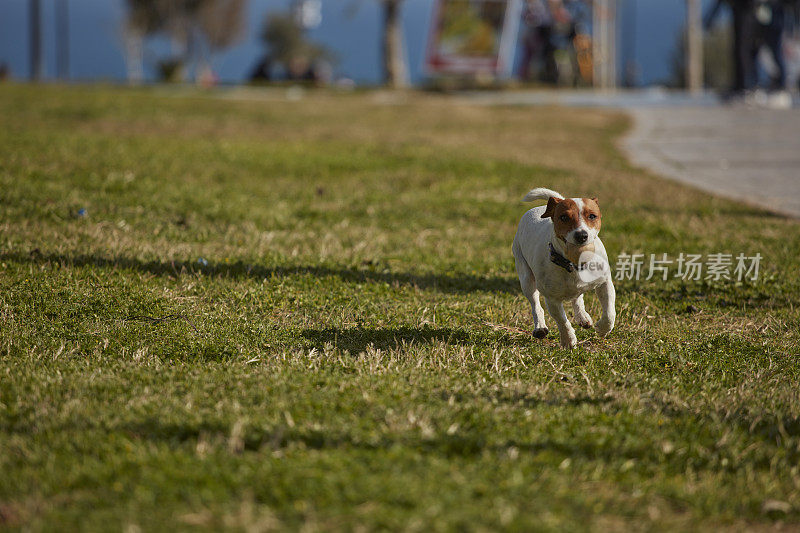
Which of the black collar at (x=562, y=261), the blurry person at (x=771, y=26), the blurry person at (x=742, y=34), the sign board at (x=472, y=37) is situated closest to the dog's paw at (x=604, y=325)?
the black collar at (x=562, y=261)

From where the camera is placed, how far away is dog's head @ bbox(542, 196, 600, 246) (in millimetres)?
4137

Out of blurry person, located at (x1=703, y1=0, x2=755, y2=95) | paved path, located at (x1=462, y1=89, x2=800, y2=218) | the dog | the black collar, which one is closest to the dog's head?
the dog

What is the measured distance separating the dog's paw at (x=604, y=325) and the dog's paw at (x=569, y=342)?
16 cm

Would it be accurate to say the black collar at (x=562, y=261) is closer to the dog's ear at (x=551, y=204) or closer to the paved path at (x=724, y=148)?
the dog's ear at (x=551, y=204)

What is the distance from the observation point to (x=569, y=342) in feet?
16.1

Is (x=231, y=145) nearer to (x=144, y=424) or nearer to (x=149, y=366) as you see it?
(x=149, y=366)

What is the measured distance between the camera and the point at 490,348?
5.03 m

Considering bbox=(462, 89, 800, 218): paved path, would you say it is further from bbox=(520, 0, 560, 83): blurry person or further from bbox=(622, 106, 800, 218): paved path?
bbox=(520, 0, 560, 83): blurry person

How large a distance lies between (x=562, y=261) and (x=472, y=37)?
1188 inches

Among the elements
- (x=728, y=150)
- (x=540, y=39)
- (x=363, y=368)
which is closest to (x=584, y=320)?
(x=363, y=368)

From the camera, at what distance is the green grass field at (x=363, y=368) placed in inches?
125

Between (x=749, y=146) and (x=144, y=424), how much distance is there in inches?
550

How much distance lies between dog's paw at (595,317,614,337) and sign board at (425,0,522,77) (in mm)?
29096

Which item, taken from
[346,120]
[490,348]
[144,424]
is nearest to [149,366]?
[144,424]
